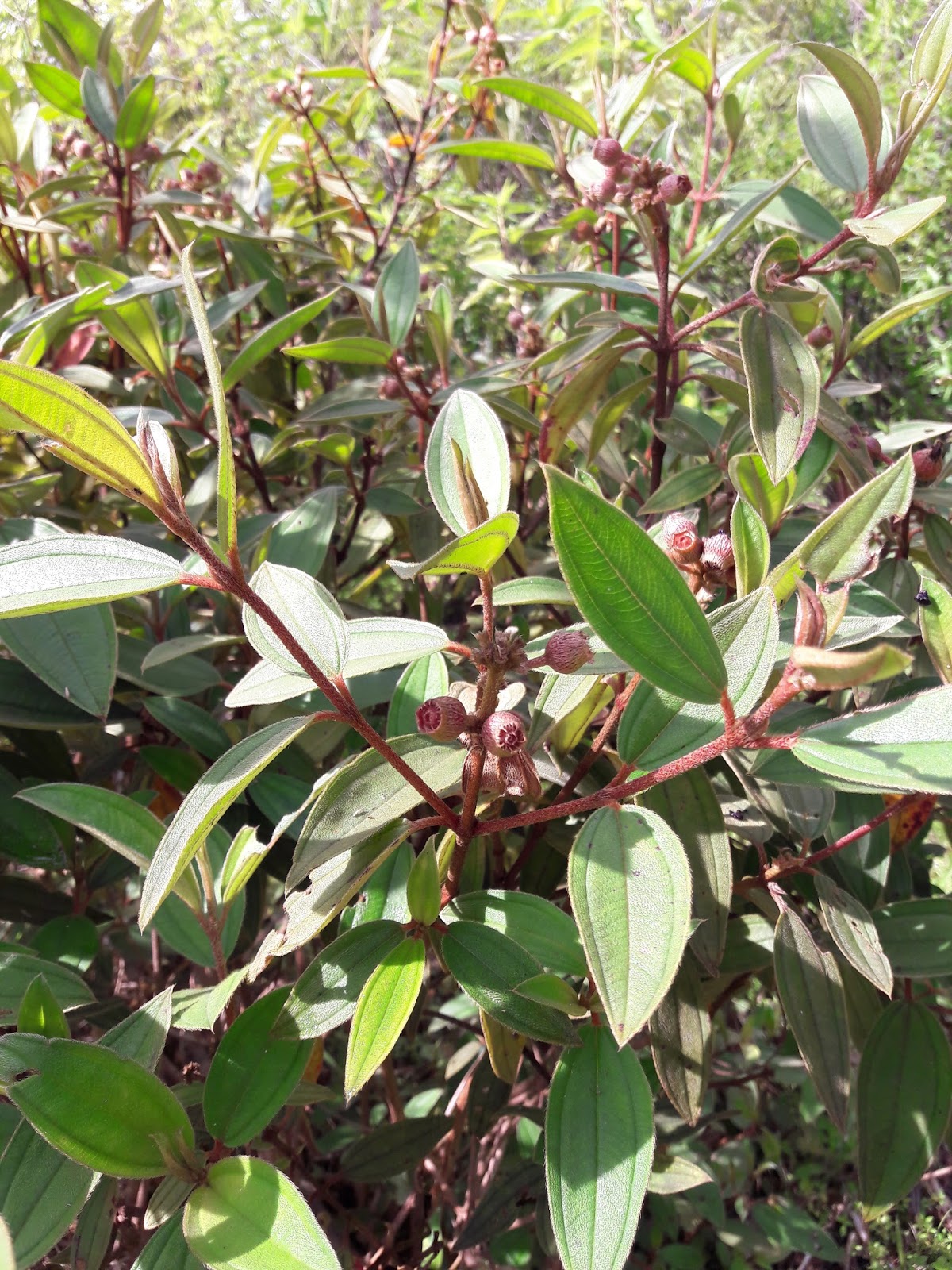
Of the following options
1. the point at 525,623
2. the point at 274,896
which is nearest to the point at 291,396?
the point at 525,623

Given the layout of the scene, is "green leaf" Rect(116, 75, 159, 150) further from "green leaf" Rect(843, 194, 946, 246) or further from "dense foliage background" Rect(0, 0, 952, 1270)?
"green leaf" Rect(843, 194, 946, 246)

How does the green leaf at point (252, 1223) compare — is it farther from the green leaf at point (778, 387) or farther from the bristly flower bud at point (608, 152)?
the bristly flower bud at point (608, 152)

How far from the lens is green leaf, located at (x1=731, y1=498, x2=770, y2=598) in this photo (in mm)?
640

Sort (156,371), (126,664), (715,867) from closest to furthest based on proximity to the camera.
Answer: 1. (715,867)
2. (126,664)
3. (156,371)

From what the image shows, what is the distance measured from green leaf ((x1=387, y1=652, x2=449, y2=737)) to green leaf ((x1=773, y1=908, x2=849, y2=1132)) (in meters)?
0.35

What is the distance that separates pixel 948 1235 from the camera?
117 cm

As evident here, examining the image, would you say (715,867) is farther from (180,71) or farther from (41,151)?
(180,71)

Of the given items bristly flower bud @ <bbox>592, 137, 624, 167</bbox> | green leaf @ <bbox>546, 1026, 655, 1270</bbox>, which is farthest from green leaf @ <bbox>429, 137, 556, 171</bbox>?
green leaf @ <bbox>546, 1026, 655, 1270</bbox>

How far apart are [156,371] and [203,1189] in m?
0.87

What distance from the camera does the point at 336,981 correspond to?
0.67m

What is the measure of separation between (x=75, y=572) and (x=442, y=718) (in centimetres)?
23

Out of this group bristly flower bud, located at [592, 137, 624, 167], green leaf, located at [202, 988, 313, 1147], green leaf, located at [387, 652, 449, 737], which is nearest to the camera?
green leaf, located at [202, 988, 313, 1147]

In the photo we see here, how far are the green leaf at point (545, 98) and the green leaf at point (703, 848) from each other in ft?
2.65

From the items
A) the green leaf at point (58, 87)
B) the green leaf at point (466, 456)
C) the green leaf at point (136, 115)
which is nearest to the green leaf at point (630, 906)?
the green leaf at point (466, 456)
